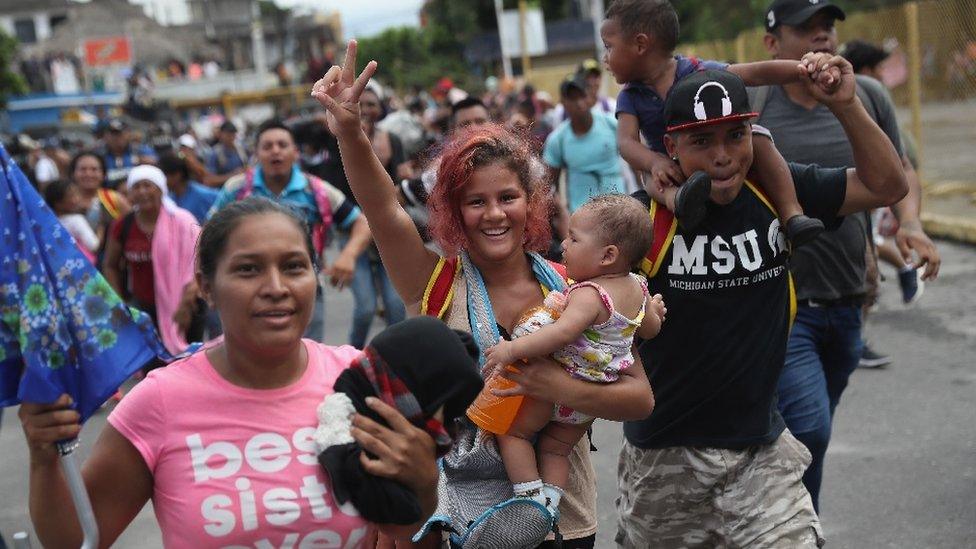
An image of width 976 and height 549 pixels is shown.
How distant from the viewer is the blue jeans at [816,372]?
451 centimetres

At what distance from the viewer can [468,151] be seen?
3590 millimetres

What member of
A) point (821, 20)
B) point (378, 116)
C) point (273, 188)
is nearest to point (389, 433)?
point (821, 20)

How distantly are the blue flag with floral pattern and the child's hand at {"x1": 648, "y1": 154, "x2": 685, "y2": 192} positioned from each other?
1751mm

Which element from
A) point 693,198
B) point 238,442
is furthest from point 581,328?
point 238,442

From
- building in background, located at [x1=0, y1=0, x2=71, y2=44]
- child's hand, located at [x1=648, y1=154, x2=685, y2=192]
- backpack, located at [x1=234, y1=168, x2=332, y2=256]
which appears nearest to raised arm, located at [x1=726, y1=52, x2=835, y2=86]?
child's hand, located at [x1=648, y1=154, x2=685, y2=192]

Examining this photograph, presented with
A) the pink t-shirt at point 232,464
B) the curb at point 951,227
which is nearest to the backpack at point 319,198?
the pink t-shirt at point 232,464

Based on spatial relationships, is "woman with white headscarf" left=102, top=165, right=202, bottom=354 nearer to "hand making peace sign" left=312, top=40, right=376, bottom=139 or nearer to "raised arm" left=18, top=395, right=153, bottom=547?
"hand making peace sign" left=312, top=40, right=376, bottom=139

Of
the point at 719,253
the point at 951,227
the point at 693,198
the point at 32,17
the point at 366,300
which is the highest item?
the point at 32,17

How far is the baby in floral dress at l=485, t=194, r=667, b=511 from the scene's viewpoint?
3.26 m

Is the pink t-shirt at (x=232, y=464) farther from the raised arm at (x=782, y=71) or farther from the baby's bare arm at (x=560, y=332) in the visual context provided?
the raised arm at (x=782, y=71)

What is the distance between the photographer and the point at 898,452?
6605mm

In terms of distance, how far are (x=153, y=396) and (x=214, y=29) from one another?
354 feet

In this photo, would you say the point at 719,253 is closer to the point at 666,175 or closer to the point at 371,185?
the point at 666,175

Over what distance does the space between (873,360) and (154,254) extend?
16.4 feet
